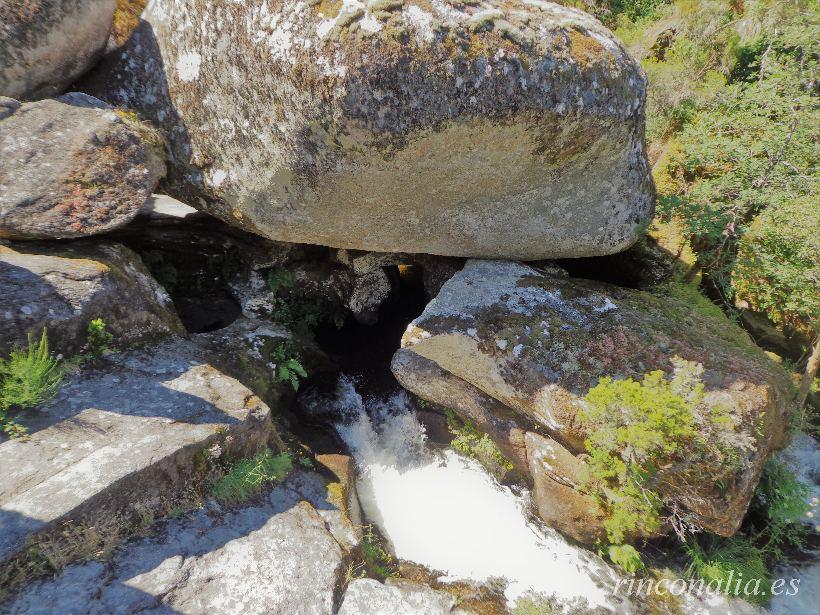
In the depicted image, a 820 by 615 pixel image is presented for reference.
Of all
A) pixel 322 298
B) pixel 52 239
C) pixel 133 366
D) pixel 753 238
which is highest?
pixel 753 238

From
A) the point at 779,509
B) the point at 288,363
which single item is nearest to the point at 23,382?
the point at 288,363

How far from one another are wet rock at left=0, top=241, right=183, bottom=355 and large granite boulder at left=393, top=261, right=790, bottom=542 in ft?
15.2

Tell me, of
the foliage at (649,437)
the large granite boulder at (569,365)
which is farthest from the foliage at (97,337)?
the foliage at (649,437)

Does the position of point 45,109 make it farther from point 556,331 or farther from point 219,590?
point 556,331

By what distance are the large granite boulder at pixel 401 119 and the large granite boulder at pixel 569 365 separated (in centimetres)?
102

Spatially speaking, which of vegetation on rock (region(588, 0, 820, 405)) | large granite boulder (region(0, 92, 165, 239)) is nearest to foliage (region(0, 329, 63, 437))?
large granite boulder (region(0, 92, 165, 239))

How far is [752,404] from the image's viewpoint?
5.46 m

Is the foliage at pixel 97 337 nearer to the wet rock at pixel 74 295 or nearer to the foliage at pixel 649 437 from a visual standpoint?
the wet rock at pixel 74 295

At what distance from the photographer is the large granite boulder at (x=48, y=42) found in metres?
5.78

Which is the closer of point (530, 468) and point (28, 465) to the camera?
point (28, 465)

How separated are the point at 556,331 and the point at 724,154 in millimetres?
5166

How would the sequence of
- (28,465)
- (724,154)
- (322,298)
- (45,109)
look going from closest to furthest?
(28,465) → (45,109) → (724,154) → (322,298)

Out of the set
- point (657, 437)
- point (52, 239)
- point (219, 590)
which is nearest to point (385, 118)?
point (657, 437)

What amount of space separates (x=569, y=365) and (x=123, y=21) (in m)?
9.55
